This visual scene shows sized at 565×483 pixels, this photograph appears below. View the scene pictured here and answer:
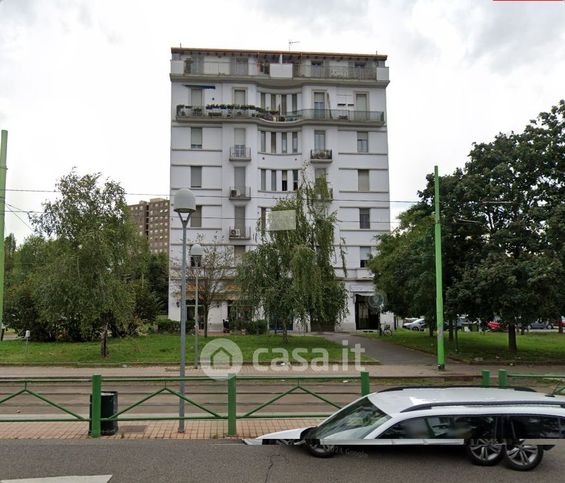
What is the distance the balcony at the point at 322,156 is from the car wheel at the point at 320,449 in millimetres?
40527

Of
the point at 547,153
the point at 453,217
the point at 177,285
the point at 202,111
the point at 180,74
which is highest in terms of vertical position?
the point at 180,74

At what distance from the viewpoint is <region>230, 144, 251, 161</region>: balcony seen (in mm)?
45469

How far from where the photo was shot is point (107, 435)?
30.2 feet

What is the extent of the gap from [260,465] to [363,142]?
43.0m

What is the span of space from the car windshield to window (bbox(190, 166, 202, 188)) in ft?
131

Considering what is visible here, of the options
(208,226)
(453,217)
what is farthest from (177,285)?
(453,217)

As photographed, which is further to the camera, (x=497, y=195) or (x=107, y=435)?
(x=497, y=195)

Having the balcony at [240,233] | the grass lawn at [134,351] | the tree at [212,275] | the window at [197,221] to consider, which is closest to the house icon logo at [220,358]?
the grass lawn at [134,351]

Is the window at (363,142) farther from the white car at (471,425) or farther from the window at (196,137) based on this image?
the white car at (471,425)

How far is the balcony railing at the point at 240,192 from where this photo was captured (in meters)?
45.1

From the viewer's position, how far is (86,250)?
21594 mm

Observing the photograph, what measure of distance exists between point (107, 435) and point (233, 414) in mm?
2190

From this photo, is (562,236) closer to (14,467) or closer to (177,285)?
(14,467)

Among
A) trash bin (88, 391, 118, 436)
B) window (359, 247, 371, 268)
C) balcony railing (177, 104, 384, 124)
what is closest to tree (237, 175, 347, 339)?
window (359, 247, 371, 268)
